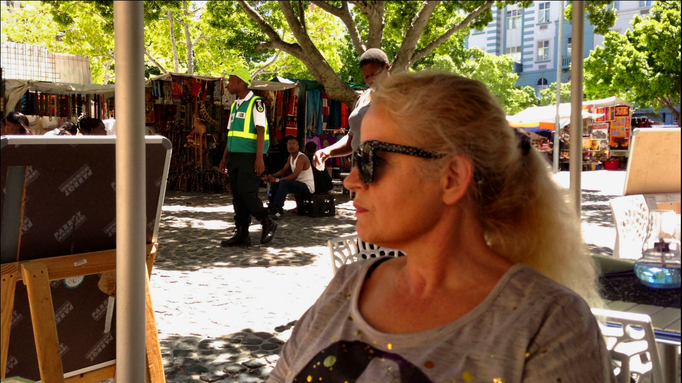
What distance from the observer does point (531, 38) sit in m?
26.8

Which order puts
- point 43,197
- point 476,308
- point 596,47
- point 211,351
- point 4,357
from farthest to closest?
point 596,47 → point 211,351 → point 43,197 → point 4,357 → point 476,308

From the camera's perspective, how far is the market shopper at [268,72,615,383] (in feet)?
5.03

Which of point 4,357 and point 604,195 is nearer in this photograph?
point 4,357

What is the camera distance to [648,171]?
2344 mm

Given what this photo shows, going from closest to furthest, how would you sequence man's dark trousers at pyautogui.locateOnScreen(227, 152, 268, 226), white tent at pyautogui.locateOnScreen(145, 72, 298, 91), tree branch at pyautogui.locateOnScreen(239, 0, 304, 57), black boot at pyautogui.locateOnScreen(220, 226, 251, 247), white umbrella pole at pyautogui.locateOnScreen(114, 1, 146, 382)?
1. white umbrella pole at pyautogui.locateOnScreen(114, 1, 146, 382)
2. man's dark trousers at pyautogui.locateOnScreen(227, 152, 268, 226)
3. black boot at pyautogui.locateOnScreen(220, 226, 251, 247)
4. tree branch at pyautogui.locateOnScreen(239, 0, 304, 57)
5. white tent at pyautogui.locateOnScreen(145, 72, 298, 91)

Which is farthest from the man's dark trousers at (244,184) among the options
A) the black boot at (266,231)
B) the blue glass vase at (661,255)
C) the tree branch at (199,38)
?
the tree branch at (199,38)

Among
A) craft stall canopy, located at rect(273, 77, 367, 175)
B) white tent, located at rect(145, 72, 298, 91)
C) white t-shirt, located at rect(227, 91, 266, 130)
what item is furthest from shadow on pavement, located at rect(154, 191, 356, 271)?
craft stall canopy, located at rect(273, 77, 367, 175)

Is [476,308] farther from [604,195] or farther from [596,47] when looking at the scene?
[596,47]

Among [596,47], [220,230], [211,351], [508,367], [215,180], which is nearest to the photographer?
[508,367]

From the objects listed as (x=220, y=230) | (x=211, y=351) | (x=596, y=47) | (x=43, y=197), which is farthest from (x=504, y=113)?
(x=596, y=47)

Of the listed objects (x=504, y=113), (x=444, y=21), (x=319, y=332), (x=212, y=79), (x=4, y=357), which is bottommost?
(x=4, y=357)

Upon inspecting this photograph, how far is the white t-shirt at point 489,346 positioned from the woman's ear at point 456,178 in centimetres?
23

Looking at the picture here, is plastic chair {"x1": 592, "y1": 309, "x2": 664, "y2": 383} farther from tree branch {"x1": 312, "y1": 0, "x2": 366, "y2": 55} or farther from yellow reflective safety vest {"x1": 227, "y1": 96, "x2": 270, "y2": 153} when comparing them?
tree branch {"x1": 312, "y1": 0, "x2": 366, "y2": 55}

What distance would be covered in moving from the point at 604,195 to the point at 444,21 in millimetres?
6062
